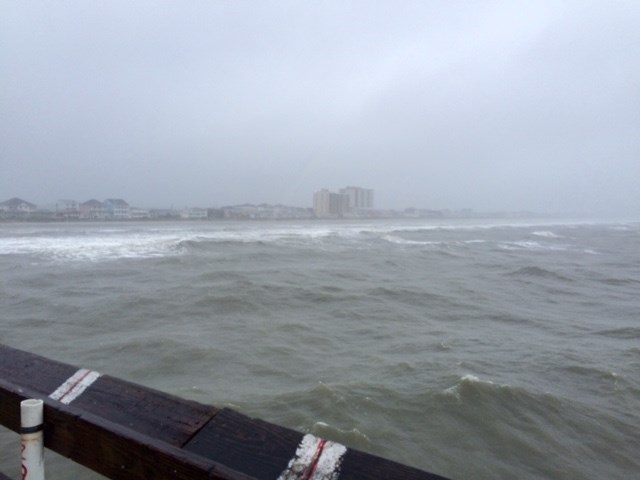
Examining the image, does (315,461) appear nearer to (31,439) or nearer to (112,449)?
(112,449)

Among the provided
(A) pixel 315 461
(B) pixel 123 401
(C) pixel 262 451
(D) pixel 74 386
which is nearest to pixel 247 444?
(C) pixel 262 451

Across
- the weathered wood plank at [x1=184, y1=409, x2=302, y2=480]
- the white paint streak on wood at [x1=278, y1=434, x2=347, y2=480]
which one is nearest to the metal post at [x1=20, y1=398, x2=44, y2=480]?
the weathered wood plank at [x1=184, y1=409, x2=302, y2=480]

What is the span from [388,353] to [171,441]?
549 centimetres

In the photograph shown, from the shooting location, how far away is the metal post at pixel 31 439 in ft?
4.23

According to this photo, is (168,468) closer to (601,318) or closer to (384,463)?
(384,463)

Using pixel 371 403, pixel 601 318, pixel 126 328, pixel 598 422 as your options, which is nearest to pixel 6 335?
pixel 126 328

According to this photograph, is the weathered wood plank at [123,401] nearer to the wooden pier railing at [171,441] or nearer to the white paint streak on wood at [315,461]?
the wooden pier railing at [171,441]

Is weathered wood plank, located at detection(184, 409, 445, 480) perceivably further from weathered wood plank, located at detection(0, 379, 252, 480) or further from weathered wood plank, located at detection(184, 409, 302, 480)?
weathered wood plank, located at detection(0, 379, 252, 480)

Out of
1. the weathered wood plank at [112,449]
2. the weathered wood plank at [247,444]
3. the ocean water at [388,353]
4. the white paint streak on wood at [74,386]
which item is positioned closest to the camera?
the weathered wood plank at [112,449]

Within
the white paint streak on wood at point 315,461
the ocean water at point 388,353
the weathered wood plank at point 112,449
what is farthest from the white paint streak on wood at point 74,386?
the ocean water at point 388,353

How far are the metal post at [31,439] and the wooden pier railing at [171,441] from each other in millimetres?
40

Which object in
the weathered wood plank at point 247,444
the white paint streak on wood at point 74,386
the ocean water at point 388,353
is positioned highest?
the white paint streak on wood at point 74,386

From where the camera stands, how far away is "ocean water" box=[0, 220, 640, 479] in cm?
413

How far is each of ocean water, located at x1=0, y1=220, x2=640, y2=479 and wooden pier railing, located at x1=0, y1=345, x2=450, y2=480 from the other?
2635mm
